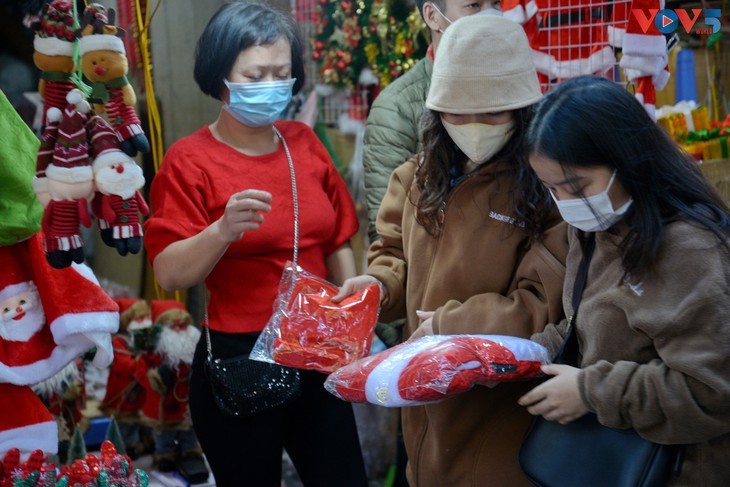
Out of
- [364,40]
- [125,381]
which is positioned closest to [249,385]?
[125,381]

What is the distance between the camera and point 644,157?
1.85 metres

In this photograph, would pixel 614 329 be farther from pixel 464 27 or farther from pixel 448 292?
pixel 464 27

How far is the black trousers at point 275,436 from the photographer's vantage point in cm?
261

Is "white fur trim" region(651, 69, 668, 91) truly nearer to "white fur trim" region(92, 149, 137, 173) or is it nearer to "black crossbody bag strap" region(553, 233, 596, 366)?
"black crossbody bag strap" region(553, 233, 596, 366)

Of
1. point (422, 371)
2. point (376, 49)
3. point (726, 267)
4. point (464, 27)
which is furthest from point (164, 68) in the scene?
point (726, 267)

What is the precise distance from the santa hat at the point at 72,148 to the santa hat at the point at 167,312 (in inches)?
77.3

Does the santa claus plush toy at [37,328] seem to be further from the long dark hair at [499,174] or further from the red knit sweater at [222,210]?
the long dark hair at [499,174]

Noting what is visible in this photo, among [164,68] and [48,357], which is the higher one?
[164,68]

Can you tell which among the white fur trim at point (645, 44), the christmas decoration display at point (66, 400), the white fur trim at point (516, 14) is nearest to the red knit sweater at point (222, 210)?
the white fur trim at point (516, 14)

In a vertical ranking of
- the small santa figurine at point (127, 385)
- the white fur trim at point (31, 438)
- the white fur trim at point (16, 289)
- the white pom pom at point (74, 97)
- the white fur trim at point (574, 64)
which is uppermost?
the white pom pom at point (74, 97)

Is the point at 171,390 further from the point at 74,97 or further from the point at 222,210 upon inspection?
the point at 74,97

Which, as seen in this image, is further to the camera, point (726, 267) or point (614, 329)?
point (614, 329)

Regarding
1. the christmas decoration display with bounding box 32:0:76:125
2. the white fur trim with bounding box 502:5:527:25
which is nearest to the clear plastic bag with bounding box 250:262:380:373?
the christmas decoration display with bounding box 32:0:76:125

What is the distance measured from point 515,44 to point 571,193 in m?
0.45
